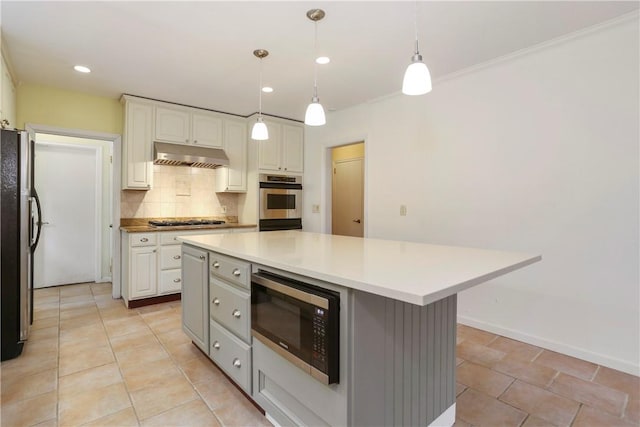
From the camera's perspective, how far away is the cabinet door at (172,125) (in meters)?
3.88

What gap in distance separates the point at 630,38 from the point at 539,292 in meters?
1.90

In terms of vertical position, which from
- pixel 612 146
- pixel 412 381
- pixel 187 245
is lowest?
pixel 412 381

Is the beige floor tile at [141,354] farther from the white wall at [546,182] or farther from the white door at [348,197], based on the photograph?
the white door at [348,197]

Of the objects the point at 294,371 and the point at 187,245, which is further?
the point at 187,245

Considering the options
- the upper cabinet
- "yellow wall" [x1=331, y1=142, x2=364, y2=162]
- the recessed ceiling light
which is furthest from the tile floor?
"yellow wall" [x1=331, y1=142, x2=364, y2=162]

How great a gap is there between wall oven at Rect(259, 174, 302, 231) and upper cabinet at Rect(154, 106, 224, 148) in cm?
84

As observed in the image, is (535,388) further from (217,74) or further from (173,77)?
(173,77)

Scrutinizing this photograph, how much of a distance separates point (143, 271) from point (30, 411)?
73.7 inches

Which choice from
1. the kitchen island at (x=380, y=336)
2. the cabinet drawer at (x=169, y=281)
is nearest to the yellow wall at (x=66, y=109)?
the cabinet drawer at (x=169, y=281)

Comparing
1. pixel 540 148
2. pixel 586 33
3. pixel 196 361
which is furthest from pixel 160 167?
pixel 586 33

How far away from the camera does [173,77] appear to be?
318 cm

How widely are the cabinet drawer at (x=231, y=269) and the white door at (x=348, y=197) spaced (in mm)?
3171

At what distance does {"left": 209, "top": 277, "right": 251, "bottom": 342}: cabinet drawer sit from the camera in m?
1.76

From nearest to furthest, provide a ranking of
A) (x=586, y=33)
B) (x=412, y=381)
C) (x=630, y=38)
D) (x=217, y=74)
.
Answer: (x=412, y=381)
(x=630, y=38)
(x=586, y=33)
(x=217, y=74)
